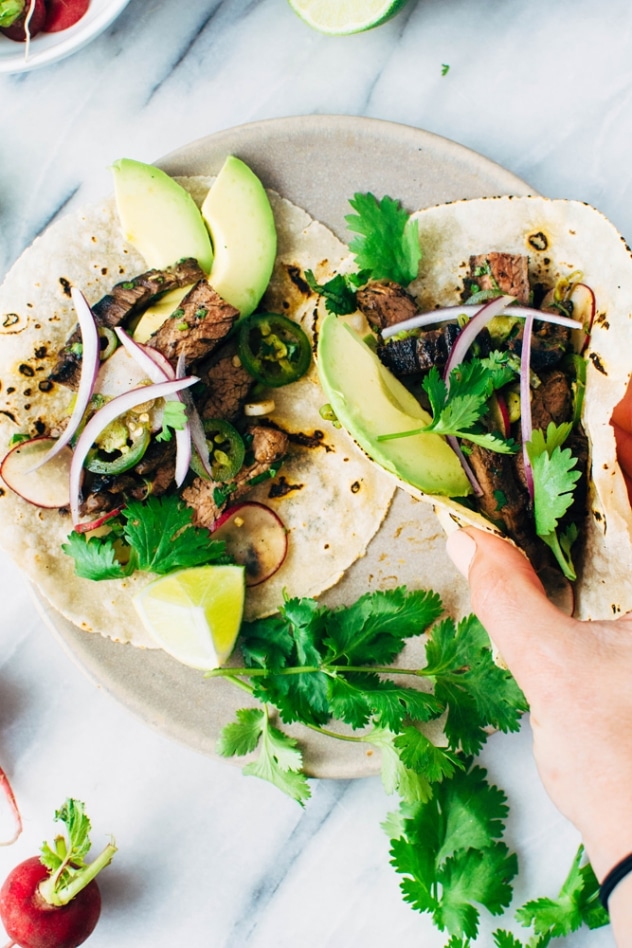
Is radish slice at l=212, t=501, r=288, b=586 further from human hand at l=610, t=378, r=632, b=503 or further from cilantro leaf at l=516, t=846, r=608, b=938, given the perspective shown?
cilantro leaf at l=516, t=846, r=608, b=938

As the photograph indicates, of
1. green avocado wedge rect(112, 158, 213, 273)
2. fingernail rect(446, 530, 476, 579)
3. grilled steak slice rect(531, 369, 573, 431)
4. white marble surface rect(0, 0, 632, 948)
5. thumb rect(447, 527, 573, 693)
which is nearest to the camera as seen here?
thumb rect(447, 527, 573, 693)

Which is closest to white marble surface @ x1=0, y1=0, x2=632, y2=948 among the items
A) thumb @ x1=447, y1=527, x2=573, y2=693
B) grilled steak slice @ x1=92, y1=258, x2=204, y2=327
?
grilled steak slice @ x1=92, y1=258, x2=204, y2=327

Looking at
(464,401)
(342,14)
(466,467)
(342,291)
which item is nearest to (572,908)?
(466,467)

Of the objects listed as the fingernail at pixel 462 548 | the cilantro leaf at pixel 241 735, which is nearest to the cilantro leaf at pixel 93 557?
the cilantro leaf at pixel 241 735

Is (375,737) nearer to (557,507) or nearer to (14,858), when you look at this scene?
(557,507)

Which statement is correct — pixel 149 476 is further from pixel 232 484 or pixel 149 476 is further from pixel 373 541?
pixel 373 541

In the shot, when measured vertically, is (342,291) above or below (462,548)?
above
